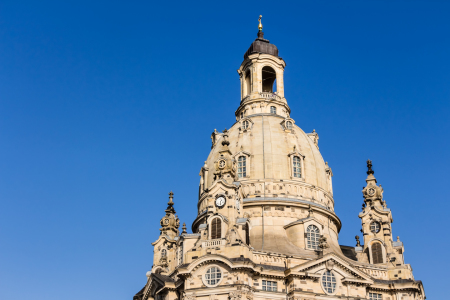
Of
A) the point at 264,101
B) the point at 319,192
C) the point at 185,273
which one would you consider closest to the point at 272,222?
the point at 319,192

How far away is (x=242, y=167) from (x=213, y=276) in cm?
1600

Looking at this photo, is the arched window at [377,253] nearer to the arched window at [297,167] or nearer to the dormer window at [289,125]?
the arched window at [297,167]

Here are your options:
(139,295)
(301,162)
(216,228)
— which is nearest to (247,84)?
(301,162)

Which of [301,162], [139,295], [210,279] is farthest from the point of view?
[139,295]

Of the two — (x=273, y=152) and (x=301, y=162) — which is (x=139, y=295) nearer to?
(x=273, y=152)

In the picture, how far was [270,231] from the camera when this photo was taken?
5962 centimetres

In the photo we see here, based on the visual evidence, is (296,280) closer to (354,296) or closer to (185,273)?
(354,296)

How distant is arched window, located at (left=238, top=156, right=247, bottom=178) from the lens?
6425 cm

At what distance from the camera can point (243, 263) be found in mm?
51281

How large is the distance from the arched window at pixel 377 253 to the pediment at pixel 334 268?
5982 mm

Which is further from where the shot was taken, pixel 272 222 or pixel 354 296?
pixel 272 222

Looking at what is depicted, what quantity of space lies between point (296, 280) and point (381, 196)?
1800 cm

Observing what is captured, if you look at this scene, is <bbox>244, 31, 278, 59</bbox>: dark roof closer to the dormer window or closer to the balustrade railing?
the dormer window

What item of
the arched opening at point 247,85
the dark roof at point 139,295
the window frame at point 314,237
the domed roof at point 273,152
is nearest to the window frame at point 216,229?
the domed roof at point 273,152
